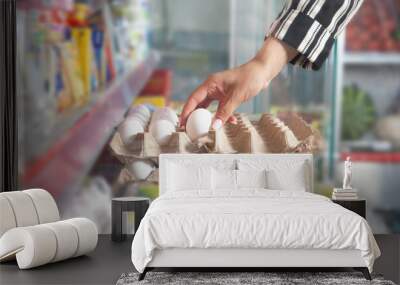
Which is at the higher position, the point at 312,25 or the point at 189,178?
the point at 312,25

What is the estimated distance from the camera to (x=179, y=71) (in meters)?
7.12

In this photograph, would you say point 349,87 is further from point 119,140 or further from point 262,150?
point 119,140

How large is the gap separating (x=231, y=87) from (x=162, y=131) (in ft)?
2.62

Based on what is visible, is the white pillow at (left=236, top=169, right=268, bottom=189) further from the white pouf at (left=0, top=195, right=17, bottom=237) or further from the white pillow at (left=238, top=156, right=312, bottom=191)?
the white pouf at (left=0, top=195, right=17, bottom=237)

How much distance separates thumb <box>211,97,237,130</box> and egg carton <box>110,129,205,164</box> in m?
0.28

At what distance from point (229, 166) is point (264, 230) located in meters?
1.95

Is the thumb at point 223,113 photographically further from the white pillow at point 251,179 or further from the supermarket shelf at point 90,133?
the supermarket shelf at point 90,133

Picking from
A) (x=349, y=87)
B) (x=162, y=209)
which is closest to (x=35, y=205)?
(x=162, y=209)

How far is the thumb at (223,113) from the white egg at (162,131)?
1.39ft

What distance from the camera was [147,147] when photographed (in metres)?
7.02

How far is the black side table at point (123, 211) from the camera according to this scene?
652cm

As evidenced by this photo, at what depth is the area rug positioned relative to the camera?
4.86m

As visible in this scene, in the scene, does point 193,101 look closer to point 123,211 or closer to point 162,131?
point 162,131

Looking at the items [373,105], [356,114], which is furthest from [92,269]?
[373,105]
